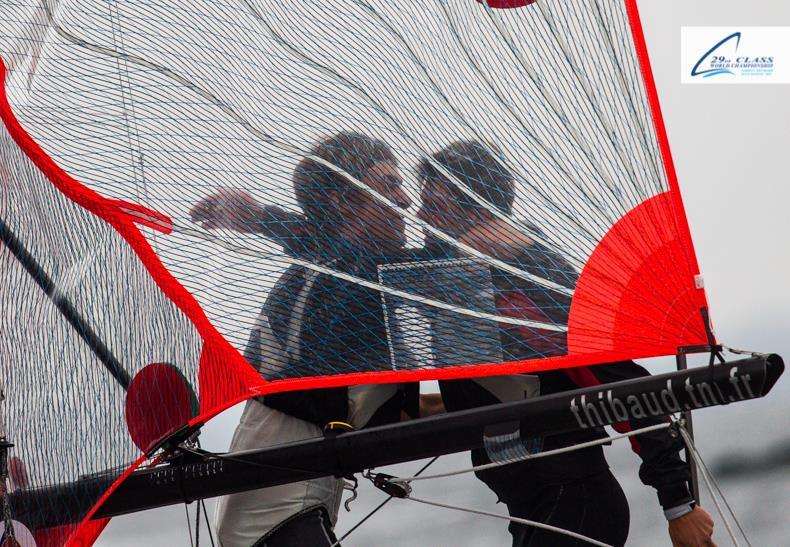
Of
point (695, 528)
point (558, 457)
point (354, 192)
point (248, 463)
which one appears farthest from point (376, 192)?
point (695, 528)

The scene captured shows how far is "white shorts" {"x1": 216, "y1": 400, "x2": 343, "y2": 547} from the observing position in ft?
4.11

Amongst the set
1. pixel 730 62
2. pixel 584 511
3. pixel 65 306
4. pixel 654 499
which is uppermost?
pixel 730 62

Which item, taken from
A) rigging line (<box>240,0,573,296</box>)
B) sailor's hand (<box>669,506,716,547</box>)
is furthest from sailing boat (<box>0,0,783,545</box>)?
sailor's hand (<box>669,506,716,547</box>)

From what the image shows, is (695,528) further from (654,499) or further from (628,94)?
(654,499)

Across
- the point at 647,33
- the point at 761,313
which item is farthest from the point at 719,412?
the point at 647,33

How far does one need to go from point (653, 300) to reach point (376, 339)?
296mm

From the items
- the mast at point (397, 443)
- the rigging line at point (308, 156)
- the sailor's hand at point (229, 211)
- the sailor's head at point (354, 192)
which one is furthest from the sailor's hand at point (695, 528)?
the sailor's hand at point (229, 211)

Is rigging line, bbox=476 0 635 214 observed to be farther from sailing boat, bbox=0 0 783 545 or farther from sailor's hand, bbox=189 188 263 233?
sailor's hand, bbox=189 188 263 233

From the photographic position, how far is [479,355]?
1.08 metres

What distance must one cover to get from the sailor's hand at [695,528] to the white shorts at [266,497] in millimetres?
424

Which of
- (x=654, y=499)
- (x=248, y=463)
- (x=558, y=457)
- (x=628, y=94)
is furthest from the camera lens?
(x=654, y=499)

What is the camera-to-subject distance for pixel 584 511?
4.47 ft

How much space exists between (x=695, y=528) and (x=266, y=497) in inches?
20.7

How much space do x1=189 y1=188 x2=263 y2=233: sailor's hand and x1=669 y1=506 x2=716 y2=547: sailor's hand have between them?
63cm
